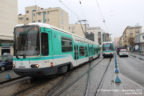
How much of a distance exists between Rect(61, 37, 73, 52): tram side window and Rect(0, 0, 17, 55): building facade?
12046 millimetres

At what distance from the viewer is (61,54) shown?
823cm

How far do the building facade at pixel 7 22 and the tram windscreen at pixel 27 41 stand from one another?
12638 millimetres

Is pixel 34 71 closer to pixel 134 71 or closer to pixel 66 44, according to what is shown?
pixel 66 44

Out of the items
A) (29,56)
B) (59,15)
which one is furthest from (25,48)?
(59,15)

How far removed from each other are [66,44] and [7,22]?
1451 cm

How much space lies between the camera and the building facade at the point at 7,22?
1872 cm

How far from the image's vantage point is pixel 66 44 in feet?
30.3

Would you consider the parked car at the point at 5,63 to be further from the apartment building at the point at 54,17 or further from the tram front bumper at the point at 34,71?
the apartment building at the point at 54,17

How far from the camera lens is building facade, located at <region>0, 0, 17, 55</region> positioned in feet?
61.4

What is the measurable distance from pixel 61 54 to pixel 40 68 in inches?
82.3

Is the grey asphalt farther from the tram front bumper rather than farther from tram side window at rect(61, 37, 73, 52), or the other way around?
the tram front bumper

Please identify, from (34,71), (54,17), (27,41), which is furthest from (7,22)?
(54,17)

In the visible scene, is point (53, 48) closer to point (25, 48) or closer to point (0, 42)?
point (25, 48)

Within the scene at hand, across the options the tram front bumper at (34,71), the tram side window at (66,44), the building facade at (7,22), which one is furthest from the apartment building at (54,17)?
the tram front bumper at (34,71)
